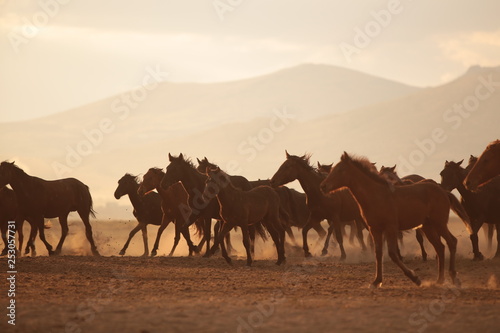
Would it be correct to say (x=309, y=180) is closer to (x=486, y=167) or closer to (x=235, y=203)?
(x=235, y=203)

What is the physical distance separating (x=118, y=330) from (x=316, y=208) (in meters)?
12.0

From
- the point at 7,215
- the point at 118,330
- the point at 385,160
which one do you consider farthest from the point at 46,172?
the point at 118,330

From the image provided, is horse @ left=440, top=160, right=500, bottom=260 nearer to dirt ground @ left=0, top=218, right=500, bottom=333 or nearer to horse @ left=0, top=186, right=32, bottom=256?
dirt ground @ left=0, top=218, right=500, bottom=333

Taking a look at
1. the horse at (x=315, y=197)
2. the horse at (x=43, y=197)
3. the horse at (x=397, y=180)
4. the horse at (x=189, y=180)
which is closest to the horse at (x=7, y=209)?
the horse at (x=43, y=197)

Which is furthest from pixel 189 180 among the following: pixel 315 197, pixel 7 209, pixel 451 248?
pixel 451 248

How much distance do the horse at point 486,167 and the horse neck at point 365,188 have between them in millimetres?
2113

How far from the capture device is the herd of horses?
1387 centimetres

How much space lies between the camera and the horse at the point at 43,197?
2134 centimetres

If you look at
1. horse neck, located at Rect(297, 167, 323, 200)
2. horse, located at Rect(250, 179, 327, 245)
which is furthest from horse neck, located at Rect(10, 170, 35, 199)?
horse neck, located at Rect(297, 167, 323, 200)

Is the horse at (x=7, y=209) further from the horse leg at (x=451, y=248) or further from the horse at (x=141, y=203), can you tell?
the horse leg at (x=451, y=248)

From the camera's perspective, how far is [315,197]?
21.2 m

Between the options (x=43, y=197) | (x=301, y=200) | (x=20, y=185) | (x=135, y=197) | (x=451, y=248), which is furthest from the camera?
(x=301, y=200)

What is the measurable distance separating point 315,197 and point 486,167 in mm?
6895

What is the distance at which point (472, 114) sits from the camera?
19475 cm
